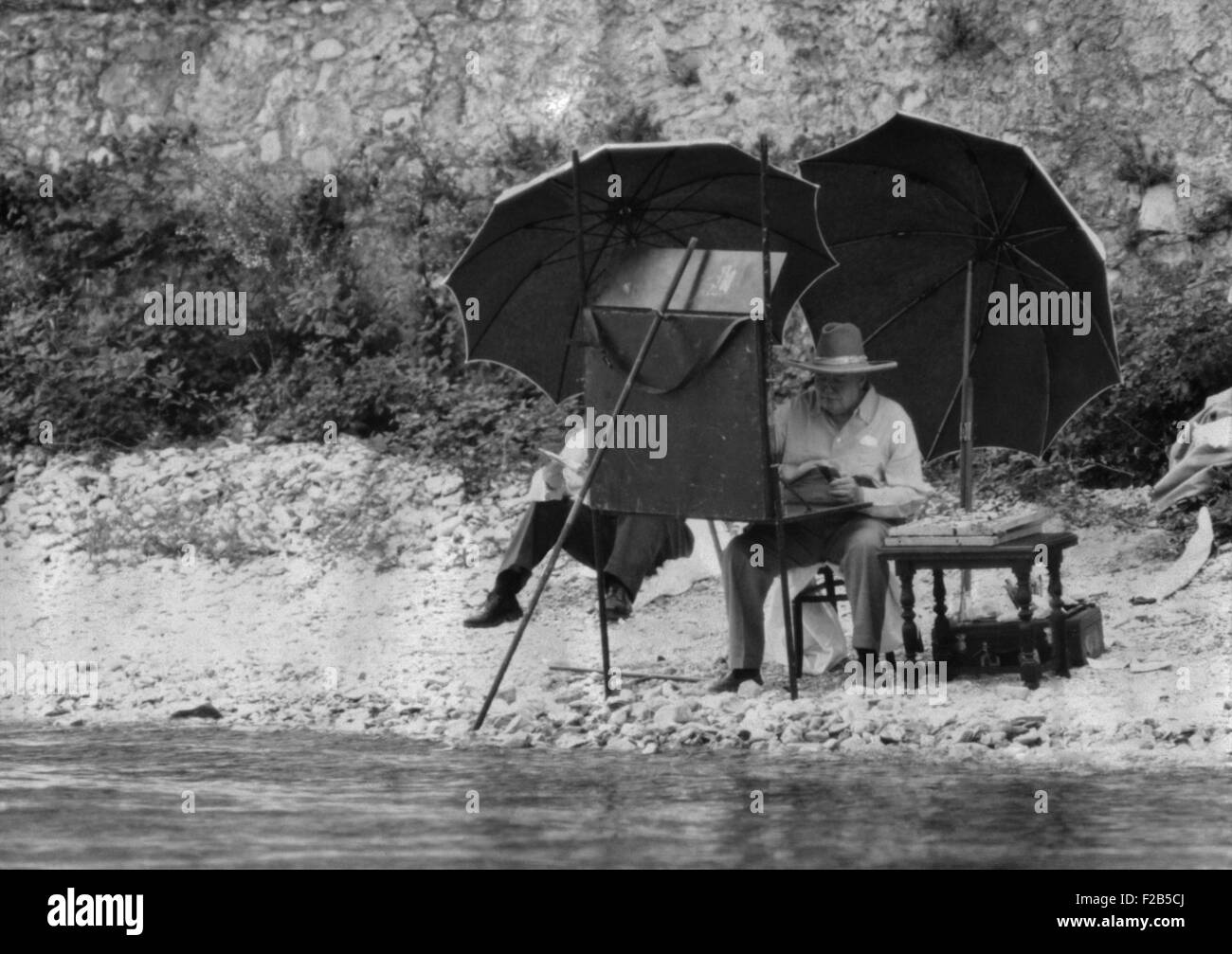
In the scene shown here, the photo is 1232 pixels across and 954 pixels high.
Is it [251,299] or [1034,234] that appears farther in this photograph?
[251,299]

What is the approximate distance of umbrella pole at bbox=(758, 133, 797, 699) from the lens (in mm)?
8883

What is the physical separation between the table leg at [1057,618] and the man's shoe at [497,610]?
2624 millimetres

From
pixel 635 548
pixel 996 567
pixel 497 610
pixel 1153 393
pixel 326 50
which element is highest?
pixel 326 50

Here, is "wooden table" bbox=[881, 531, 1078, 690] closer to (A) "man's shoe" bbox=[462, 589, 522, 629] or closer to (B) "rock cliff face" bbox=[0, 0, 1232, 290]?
(A) "man's shoe" bbox=[462, 589, 522, 629]

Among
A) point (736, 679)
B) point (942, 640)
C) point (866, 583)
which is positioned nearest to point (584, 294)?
point (866, 583)

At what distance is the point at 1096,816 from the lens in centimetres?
790

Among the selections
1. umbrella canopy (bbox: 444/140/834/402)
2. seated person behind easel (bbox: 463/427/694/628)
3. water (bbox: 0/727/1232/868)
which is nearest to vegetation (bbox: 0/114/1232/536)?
seated person behind easel (bbox: 463/427/694/628)

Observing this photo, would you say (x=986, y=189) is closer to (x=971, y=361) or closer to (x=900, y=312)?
(x=900, y=312)

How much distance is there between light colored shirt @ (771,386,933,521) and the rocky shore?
2.98ft

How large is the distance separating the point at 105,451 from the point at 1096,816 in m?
9.15

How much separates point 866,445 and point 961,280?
1132mm

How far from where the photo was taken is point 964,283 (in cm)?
1048

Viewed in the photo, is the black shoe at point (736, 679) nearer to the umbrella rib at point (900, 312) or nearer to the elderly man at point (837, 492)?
the elderly man at point (837, 492)
